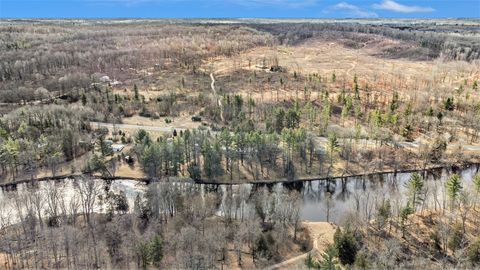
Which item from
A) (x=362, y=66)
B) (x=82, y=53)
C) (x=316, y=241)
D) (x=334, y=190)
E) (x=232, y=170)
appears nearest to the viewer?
(x=316, y=241)

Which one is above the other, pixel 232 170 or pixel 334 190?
pixel 232 170

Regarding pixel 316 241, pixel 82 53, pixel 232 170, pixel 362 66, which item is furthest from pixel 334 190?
pixel 82 53

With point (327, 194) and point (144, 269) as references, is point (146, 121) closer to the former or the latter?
point (327, 194)

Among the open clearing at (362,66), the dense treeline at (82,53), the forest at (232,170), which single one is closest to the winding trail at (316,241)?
the forest at (232,170)

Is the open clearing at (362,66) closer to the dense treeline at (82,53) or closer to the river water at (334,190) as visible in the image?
the dense treeline at (82,53)

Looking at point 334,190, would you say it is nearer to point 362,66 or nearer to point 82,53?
point 362,66

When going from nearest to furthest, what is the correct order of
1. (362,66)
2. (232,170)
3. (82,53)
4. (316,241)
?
(316,241) < (232,170) < (82,53) < (362,66)
